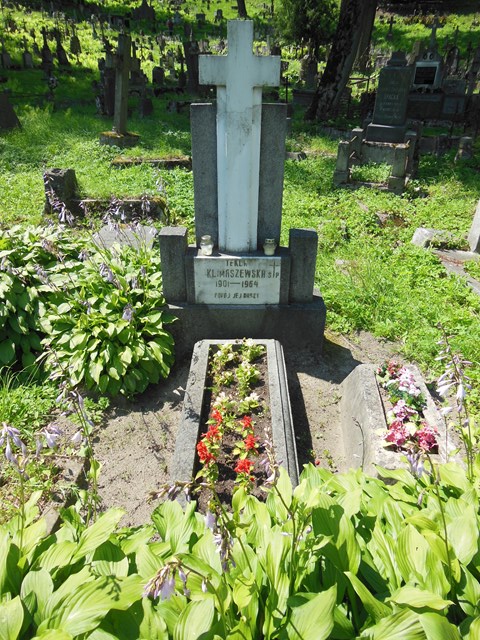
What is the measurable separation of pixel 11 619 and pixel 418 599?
1230 mm

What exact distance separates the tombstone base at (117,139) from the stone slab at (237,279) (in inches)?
290

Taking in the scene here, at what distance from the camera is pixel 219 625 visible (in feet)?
4.73

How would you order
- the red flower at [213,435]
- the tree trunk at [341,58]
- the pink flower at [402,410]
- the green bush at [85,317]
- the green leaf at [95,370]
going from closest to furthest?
1. the red flower at [213,435]
2. the pink flower at [402,410]
3. the green leaf at [95,370]
4. the green bush at [85,317]
5. the tree trunk at [341,58]

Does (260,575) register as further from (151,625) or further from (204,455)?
(204,455)

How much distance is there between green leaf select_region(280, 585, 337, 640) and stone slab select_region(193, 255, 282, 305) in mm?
3119

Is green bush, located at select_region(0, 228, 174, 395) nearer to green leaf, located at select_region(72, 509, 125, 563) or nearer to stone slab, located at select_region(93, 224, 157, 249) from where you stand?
stone slab, located at select_region(93, 224, 157, 249)

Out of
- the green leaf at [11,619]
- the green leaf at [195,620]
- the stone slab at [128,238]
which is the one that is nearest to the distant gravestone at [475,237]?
the stone slab at [128,238]

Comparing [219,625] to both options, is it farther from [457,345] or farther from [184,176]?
[184,176]

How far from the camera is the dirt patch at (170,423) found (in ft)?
10.5

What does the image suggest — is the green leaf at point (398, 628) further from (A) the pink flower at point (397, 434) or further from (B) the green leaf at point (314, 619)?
(A) the pink flower at point (397, 434)

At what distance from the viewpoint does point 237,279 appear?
14.1 ft

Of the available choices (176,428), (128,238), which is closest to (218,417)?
(176,428)

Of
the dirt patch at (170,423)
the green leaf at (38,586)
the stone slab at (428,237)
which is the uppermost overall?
the green leaf at (38,586)

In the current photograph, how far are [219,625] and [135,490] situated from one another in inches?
72.2
